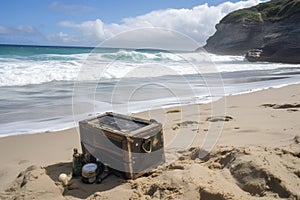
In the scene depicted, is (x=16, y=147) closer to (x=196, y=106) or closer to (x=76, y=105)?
(x=76, y=105)

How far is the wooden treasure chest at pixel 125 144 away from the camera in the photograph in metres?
2.77

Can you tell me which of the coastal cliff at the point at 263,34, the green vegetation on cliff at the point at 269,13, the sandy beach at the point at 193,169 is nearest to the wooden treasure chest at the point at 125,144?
the sandy beach at the point at 193,169

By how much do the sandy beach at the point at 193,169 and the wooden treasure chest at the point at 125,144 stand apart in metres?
0.13

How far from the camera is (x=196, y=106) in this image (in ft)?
22.4

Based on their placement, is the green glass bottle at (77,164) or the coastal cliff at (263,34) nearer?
the green glass bottle at (77,164)

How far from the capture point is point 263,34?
3975cm

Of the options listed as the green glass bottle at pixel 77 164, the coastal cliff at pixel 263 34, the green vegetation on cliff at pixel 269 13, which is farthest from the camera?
the green vegetation on cliff at pixel 269 13

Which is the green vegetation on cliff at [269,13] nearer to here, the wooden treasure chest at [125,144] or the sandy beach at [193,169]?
the sandy beach at [193,169]

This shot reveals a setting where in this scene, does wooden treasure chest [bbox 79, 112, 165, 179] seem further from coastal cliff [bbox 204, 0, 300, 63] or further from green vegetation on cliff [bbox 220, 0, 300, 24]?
green vegetation on cliff [bbox 220, 0, 300, 24]

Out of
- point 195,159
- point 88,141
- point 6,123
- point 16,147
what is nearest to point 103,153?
point 88,141

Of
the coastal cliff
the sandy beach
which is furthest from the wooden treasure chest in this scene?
the coastal cliff

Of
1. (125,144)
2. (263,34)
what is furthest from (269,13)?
(125,144)

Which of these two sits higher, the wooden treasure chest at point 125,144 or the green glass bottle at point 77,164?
the wooden treasure chest at point 125,144

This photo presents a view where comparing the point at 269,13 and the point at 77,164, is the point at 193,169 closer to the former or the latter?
the point at 77,164
